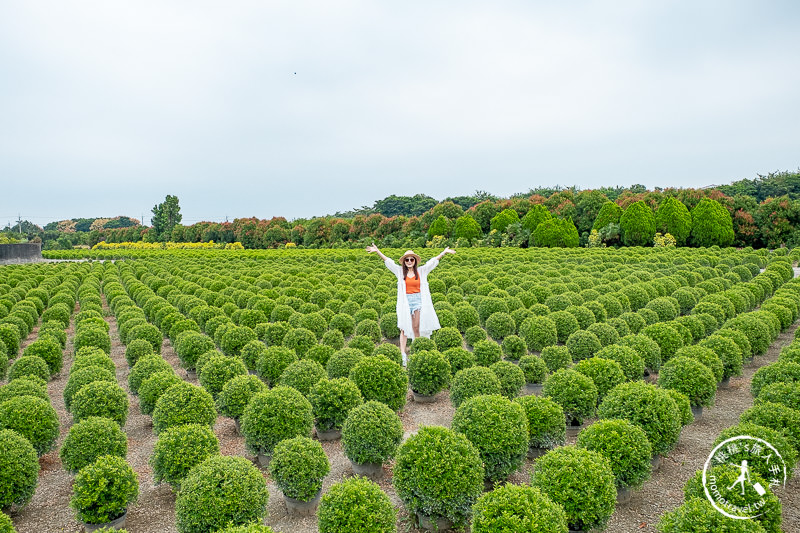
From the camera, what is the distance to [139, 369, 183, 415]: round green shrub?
347 inches

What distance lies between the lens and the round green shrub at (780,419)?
6.61 metres

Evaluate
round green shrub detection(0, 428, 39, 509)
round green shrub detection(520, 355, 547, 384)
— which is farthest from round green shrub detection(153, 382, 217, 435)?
round green shrub detection(520, 355, 547, 384)

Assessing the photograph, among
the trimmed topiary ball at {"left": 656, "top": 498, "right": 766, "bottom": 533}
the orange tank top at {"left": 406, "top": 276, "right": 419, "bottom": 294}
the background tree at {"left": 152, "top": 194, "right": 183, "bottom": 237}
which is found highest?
the background tree at {"left": 152, "top": 194, "right": 183, "bottom": 237}

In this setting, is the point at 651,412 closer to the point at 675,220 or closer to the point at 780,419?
the point at 780,419

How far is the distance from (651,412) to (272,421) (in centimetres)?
544

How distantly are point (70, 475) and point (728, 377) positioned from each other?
1225 cm

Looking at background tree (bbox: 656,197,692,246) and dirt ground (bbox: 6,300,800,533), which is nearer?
dirt ground (bbox: 6,300,800,533)

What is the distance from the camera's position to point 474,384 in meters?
8.52

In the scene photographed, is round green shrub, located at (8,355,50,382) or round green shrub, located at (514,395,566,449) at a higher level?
round green shrub, located at (8,355,50,382)

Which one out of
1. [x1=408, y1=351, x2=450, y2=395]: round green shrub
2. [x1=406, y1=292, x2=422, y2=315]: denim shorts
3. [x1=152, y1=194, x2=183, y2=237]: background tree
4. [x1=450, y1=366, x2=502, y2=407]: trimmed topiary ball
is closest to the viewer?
[x1=450, y1=366, x2=502, y2=407]: trimmed topiary ball

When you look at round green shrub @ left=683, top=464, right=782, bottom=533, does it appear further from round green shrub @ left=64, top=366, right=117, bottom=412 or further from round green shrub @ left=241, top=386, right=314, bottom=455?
round green shrub @ left=64, top=366, right=117, bottom=412

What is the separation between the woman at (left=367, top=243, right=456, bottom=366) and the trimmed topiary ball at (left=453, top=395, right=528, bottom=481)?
4837mm

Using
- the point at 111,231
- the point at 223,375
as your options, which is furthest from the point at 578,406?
the point at 111,231

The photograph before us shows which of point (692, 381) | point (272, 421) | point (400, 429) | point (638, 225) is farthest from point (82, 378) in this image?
point (638, 225)
